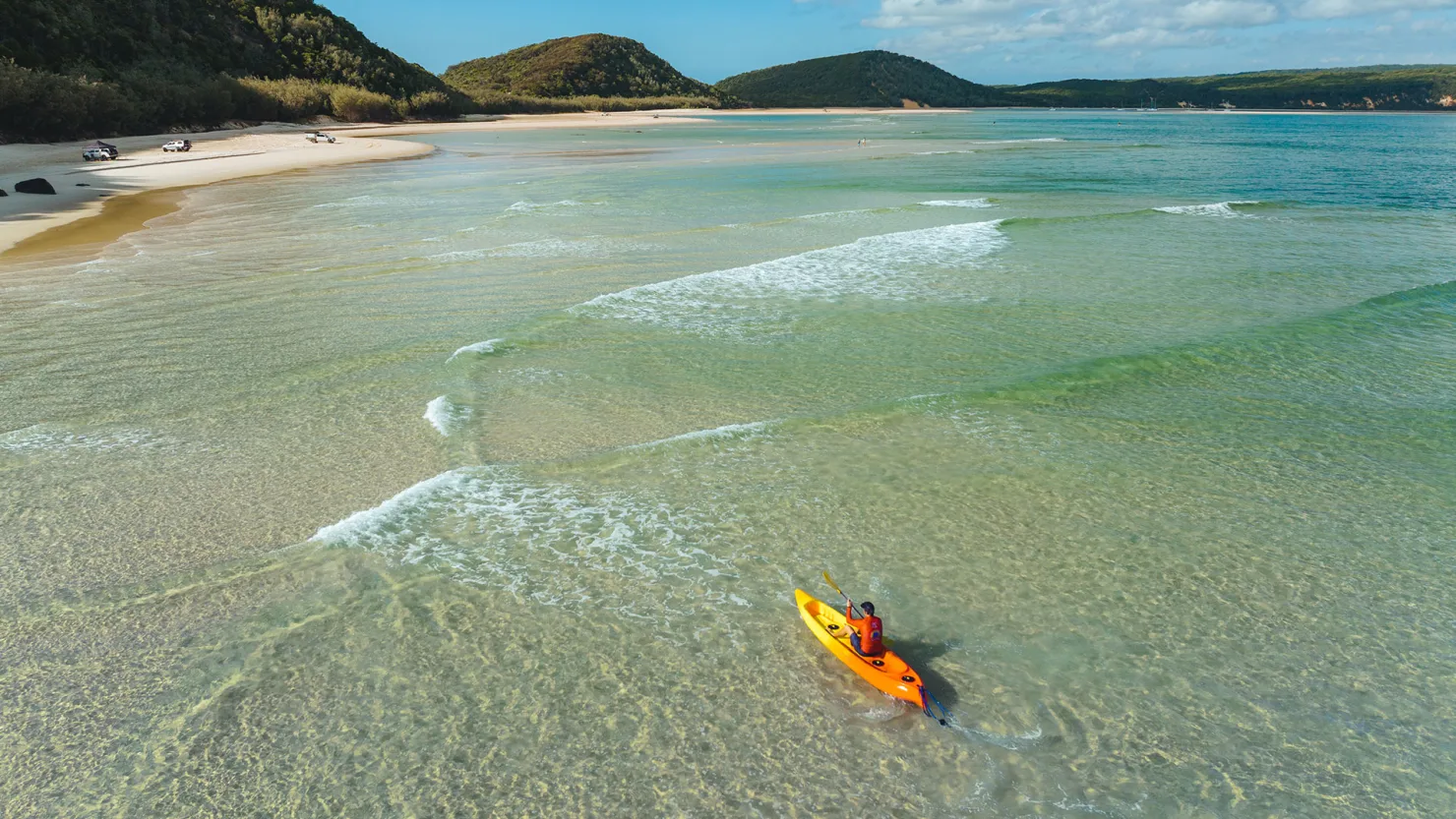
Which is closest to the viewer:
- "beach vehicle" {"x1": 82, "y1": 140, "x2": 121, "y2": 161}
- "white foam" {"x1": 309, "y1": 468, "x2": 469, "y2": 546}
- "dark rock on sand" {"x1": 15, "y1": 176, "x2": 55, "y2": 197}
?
"white foam" {"x1": 309, "y1": 468, "x2": 469, "y2": 546}

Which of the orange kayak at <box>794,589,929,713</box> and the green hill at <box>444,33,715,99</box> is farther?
the green hill at <box>444,33,715,99</box>

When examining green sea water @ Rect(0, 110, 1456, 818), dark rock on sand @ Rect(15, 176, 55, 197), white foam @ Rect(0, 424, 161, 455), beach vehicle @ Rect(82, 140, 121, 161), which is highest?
beach vehicle @ Rect(82, 140, 121, 161)

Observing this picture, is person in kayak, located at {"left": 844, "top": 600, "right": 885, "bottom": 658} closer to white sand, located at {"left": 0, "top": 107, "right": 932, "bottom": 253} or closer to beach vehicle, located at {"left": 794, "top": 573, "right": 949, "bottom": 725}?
beach vehicle, located at {"left": 794, "top": 573, "right": 949, "bottom": 725}

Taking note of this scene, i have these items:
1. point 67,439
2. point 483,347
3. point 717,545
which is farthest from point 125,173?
point 717,545

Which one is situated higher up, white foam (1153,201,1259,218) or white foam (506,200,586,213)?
white foam (506,200,586,213)

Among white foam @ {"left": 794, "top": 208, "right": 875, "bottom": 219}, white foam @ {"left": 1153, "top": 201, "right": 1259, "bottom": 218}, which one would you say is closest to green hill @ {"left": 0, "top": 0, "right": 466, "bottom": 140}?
white foam @ {"left": 794, "top": 208, "right": 875, "bottom": 219}

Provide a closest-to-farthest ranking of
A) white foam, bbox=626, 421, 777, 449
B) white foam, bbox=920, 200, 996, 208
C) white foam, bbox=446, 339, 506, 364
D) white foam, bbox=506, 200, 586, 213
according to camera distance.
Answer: white foam, bbox=626, 421, 777, 449, white foam, bbox=446, 339, 506, 364, white foam, bbox=506, 200, 586, 213, white foam, bbox=920, 200, 996, 208

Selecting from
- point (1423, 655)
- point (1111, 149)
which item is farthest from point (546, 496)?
point (1111, 149)
